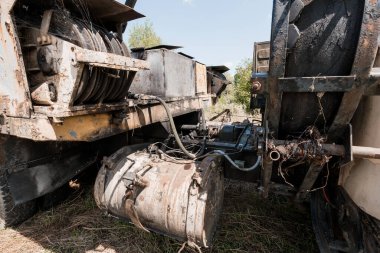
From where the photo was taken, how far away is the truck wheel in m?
2.47

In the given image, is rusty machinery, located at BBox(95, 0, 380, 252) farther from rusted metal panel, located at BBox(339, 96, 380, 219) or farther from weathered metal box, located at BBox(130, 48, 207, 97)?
weathered metal box, located at BBox(130, 48, 207, 97)

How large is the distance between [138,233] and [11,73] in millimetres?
1986

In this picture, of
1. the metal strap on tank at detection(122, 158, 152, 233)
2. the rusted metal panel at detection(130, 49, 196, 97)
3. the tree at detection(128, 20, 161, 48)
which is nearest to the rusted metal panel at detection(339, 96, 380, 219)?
the metal strap on tank at detection(122, 158, 152, 233)

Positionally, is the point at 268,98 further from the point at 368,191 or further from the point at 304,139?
the point at 368,191

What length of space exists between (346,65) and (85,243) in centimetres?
286

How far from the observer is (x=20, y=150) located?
2.35m

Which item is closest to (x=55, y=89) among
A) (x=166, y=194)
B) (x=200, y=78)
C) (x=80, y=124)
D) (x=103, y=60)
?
(x=80, y=124)

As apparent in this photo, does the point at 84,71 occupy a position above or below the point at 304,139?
above

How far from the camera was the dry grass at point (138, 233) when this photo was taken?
8.03ft

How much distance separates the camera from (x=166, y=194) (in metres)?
2.00

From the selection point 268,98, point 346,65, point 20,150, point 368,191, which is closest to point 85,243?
point 20,150

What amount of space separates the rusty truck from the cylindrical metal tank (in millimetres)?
11

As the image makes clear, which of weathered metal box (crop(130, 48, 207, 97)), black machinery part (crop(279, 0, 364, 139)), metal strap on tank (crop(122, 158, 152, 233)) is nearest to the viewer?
black machinery part (crop(279, 0, 364, 139))

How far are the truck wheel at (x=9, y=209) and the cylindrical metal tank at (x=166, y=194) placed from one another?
3.39ft
